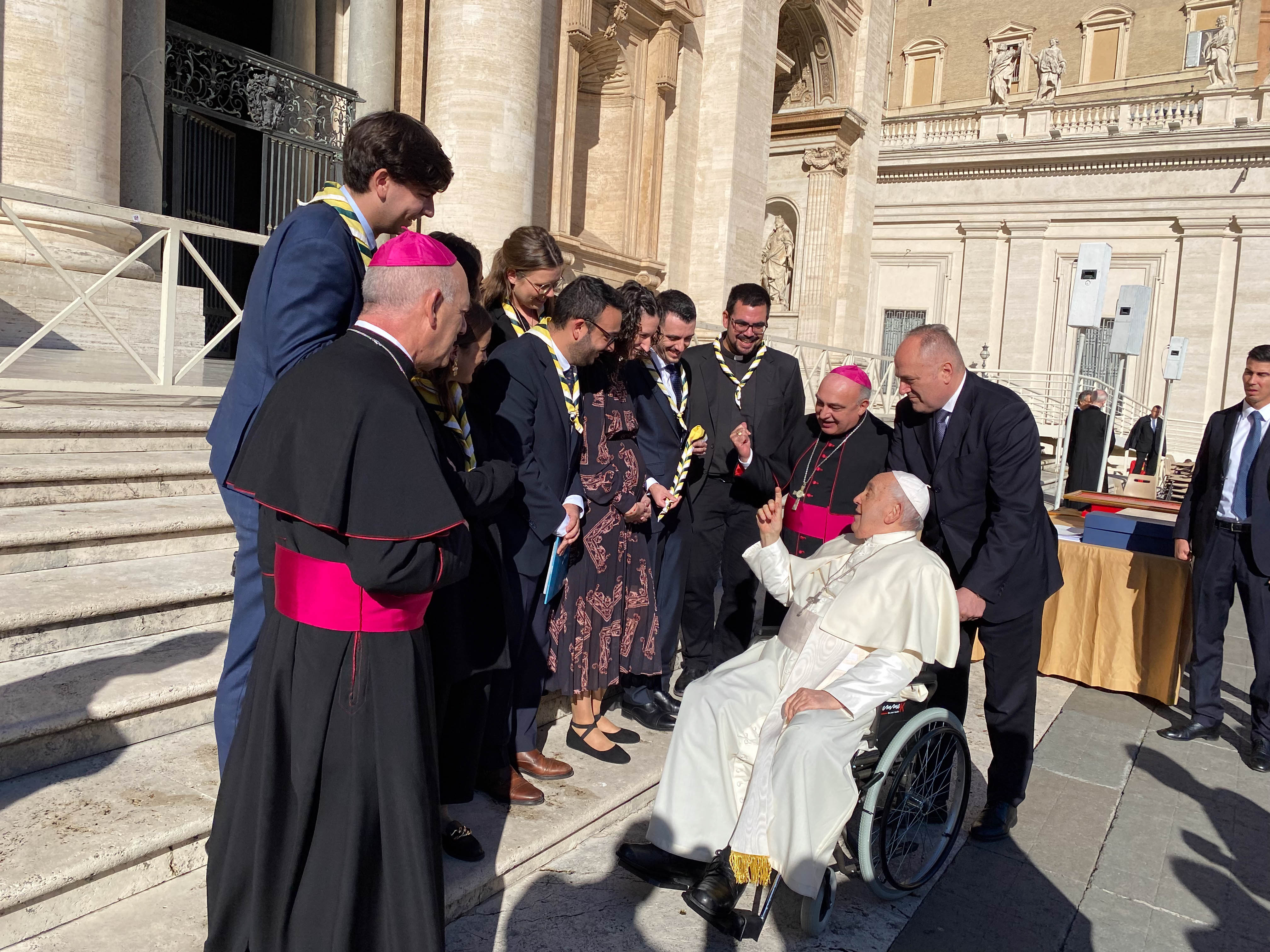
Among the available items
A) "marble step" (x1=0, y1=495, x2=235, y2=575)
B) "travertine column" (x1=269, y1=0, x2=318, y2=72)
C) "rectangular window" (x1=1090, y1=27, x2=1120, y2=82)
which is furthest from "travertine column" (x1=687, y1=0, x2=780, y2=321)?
"rectangular window" (x1=1090, y1=27, x2=1120, y2=82)

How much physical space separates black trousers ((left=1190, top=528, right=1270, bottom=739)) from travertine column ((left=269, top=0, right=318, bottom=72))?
Answer: 365 inches

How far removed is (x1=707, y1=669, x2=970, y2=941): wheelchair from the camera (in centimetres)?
295

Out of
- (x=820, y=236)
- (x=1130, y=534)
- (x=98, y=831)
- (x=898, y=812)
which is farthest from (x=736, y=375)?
(x=820, y=236)

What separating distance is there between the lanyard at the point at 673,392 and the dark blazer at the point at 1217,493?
2981 mm

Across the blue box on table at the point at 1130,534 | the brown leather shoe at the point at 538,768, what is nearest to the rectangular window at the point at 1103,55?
the blue box on table at the point at 1130,534

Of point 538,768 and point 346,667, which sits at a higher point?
point 346,667

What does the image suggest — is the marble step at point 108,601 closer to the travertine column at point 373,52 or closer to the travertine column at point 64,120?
the travertine column at point 64,120

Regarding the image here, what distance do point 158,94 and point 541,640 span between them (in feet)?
22.2

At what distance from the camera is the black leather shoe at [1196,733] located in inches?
209

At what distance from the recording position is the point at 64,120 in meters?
6.52

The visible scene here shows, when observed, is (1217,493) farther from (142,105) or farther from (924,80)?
(924,80)

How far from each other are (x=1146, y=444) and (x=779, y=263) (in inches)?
301

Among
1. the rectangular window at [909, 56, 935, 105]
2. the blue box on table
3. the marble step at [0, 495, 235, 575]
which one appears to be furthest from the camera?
the rectangular window at [909, 56, 935, 105]

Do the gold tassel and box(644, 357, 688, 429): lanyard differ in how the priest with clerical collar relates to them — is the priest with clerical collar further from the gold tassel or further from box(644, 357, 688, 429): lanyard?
the gold tassel
